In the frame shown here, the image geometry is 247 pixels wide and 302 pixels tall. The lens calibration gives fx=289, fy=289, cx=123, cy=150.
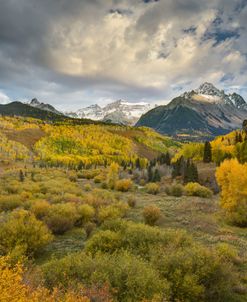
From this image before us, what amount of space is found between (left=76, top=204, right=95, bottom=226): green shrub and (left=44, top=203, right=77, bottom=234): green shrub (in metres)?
1.04

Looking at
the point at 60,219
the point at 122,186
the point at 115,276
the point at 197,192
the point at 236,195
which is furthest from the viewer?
the point at 122,186

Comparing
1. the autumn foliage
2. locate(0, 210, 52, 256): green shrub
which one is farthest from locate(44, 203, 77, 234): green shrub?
the autumn foliage

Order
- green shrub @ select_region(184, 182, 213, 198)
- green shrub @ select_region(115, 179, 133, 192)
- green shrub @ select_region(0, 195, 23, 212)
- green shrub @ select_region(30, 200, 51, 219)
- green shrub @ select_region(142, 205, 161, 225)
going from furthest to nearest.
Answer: green shrub @ select_region(115, 179, 133, 192), green shrub @ select_region(184, 182, 213, 198), green shrub @ select_region(0, 195, 23, 212), green shrub @ select_region(142, 205, 161, 225), green shrub @ select_region(30, 200, 51, 219)

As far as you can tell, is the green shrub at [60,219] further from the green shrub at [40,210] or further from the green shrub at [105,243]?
the green shrub at [105,243]

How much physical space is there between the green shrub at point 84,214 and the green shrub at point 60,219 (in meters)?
1.04

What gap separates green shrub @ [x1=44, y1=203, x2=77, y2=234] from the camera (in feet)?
76.3

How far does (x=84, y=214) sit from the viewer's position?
26250 millimetres

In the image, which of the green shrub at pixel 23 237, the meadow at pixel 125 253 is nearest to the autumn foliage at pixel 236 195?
the meadow at pixel 125 253

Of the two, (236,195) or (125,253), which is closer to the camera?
(125,253)

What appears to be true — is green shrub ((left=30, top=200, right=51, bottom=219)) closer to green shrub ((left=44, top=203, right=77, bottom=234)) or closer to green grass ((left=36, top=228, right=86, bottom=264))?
green shrub ((left=44, top=203, right=77, bottom=234))

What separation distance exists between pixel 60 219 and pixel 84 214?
11.0ft

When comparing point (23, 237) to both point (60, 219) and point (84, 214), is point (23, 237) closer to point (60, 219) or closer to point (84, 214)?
point (60, 219)

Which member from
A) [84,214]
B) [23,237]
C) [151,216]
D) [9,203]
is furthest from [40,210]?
[151,216]

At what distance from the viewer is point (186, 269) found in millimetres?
12406
